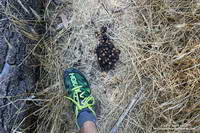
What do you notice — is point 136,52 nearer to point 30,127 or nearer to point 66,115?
point 66,115

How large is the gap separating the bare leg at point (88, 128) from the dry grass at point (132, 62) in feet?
0.72

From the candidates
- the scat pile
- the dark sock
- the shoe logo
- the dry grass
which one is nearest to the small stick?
the dry grass

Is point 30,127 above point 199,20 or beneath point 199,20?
beneath

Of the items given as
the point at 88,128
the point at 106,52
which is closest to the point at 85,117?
the point at 88,128

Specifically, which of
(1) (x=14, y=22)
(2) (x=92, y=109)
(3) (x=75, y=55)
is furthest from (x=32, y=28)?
(2) (x=92, y=109)

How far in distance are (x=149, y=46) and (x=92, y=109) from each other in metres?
0.72

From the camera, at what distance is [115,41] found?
2260 mm

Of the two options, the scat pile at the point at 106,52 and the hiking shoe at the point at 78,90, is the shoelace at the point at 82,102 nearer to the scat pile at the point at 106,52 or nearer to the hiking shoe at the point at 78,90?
the hiking shoe at the point at 78,90

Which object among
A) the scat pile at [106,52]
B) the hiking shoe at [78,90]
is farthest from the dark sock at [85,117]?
the scat pile at [106,52]

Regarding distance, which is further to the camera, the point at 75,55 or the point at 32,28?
the point at 75,55

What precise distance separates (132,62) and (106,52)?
24cm

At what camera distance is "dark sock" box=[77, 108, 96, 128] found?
2032 mm

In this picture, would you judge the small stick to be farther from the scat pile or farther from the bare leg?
the scat pile

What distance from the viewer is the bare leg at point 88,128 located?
1979 millimetres
